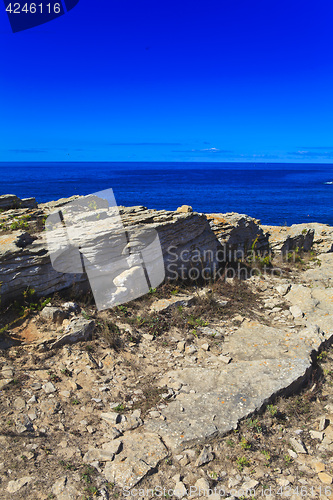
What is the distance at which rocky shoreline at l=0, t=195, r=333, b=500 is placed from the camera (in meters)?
4.88

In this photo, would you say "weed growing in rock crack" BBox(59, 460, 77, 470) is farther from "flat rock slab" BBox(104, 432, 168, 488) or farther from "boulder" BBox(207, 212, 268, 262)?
"boulder" BBox(207, 212, 268, 262)

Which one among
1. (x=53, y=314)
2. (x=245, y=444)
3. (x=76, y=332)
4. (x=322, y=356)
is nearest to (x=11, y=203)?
(x=53, y=314)

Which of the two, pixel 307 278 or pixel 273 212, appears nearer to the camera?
pixel 307 278

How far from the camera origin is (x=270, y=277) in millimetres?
13391

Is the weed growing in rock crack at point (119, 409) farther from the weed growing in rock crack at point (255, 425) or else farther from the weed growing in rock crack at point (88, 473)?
the weed growing in rock crack at point (255, 425)

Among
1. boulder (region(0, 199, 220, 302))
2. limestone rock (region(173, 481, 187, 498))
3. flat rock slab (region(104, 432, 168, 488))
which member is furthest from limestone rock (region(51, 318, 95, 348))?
limestone rock (region(173, 481, 187, 498))

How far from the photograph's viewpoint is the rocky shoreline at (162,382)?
192 inches

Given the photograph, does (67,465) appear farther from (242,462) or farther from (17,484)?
(242,462)

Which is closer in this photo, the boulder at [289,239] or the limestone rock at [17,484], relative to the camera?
the limestone rock at [17,484]

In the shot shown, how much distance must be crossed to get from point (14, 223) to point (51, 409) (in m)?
5.93

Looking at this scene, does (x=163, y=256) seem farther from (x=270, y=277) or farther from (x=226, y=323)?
(x=270, y=277)

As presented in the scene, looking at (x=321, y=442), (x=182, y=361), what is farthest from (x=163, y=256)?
(x=321, y=442)

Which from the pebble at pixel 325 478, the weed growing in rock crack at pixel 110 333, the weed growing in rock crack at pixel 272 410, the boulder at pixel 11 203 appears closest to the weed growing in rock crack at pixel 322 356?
the weed growing in rock crack at pixel 272 410

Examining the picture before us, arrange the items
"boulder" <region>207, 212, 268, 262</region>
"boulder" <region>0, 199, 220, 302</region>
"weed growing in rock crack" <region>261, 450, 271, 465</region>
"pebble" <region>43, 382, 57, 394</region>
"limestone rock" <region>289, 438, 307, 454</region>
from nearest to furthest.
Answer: "weed growing in rock crack" <region>261, 450, 271, 465</region>, "limestone rock" <region>289, 438, 307, 454</region>, "pebble" <region>43, 382, 57, 394</region>, "boulder" <region>0, 199, 220, 302</region>, "boulder" <region>207, 212, 268, 262</region>
